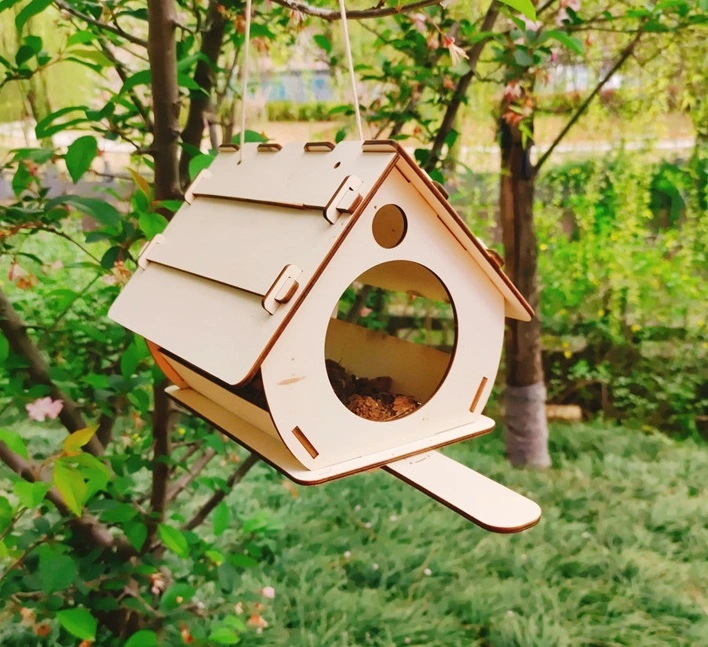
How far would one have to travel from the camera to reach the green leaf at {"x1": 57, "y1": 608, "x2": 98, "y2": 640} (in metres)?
0.82

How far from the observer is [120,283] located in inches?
38.4

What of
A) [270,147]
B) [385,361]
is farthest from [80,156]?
[385,361]

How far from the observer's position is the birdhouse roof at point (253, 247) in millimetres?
569

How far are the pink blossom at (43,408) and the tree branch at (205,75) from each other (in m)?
0.43

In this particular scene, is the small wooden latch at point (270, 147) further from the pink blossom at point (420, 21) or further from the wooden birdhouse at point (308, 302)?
the pink blossom at point (420, 21)

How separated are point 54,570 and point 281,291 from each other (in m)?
0.56

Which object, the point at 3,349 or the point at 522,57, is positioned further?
the point at 522,57

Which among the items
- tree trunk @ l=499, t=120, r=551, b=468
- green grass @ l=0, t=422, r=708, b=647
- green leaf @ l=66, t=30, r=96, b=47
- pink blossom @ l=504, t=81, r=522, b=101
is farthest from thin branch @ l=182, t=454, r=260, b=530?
tree trunk @ l=499, t=120, r=551, b=468

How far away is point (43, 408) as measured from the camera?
95 cm

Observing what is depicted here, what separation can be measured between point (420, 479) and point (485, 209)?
102 inches

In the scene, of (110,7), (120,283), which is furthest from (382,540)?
(110,7)

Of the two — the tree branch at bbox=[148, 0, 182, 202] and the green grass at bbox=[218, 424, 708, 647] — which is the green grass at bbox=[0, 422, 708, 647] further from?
the tree branch at bbox=[148, 0, 182, 202]

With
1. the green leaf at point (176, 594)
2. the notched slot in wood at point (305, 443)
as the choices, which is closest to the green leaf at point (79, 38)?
the notched slot in wood at point (305, 443)

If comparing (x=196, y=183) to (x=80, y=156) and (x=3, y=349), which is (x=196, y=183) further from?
(x=3, y=349)
